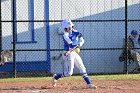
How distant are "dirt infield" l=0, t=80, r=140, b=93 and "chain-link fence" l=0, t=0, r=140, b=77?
2.86m

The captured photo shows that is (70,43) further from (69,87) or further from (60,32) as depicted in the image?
(60,32)

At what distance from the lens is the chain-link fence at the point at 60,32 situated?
1834cm

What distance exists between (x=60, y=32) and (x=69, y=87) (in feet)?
15.5

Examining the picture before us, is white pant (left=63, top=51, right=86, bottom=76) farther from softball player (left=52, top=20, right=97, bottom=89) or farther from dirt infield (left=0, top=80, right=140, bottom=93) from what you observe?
dirt infield (left=0, top=80, right=140, bottom=93)

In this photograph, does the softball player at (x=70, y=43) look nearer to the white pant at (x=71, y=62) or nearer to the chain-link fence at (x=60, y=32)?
the white pant at (x=71, y=62)

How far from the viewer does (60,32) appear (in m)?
18.5

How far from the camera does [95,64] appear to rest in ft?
62.2

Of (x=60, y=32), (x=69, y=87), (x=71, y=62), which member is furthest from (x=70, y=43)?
(x=60, y=32)

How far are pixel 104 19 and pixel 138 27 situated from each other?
1350 mm

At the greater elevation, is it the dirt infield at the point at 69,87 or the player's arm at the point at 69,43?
the player's arm at the point at 69,43

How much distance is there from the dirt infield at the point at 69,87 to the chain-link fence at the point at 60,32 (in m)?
2.86

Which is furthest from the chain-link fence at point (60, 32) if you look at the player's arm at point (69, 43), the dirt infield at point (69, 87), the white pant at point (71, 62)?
the player's arm at point (69, 43)

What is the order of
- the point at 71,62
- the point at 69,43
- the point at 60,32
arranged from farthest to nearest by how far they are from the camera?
the point at 60,32
the point at 71,62
the point at 69,43

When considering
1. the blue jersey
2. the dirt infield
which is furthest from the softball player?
the dirt infield
